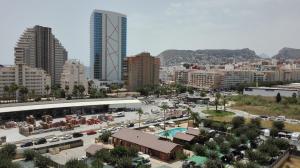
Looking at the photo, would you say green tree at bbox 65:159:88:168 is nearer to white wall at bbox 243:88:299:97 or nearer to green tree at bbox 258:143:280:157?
green tree at bbox 258:143:280:157

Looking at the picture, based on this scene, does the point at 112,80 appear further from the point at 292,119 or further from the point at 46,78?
the point at 292,119

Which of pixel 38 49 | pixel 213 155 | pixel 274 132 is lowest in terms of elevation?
pixel 213 155

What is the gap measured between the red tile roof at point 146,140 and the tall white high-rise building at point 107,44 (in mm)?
73836

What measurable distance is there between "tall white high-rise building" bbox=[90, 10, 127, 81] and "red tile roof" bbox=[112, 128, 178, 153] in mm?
73836

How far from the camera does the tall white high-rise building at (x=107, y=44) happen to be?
330 feet

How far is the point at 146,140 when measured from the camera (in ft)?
93.1

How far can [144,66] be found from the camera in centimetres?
9088

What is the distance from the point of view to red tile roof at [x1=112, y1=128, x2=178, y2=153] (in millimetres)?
26631

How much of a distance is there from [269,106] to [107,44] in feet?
201

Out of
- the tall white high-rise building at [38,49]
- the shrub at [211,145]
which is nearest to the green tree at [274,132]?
the shrub at [211,145]

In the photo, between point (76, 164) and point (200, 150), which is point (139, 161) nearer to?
point (76, 164)

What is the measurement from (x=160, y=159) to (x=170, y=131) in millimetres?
11110

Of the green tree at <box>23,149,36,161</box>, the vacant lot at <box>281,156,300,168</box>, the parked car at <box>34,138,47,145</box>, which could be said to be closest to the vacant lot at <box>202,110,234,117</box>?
the vacant lot at <box>281,156,300,168</box>

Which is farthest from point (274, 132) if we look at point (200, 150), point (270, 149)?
point (200, 150)
